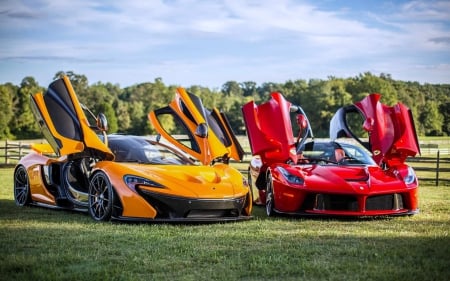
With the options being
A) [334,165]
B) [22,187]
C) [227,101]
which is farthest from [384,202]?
[227,101]

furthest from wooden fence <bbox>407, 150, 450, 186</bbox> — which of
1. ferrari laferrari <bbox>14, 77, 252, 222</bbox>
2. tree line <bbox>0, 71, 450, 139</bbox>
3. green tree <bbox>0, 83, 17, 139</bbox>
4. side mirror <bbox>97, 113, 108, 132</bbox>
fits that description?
green tree <bbox>0, 83, 17, 139</bbox>

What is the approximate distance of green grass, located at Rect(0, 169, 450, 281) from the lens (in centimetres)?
629

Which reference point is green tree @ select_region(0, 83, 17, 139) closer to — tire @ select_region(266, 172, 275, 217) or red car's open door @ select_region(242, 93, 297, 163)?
red car's open door @ select_region(242, 93, 297, 163)

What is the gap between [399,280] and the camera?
594cm

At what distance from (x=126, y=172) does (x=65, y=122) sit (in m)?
1.67

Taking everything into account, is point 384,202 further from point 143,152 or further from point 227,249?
point 227,249

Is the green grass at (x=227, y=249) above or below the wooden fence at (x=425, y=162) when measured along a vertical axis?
above

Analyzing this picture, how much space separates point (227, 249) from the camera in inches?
299

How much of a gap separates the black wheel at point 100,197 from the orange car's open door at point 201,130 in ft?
5.16

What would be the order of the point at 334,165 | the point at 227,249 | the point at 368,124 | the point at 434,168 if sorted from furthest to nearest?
the point at 434,168, the point at 368,124, the point at 334,165, the point at 227,249

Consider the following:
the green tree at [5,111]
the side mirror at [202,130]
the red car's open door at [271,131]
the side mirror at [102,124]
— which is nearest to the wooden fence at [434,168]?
the red car's open door at [271,131]

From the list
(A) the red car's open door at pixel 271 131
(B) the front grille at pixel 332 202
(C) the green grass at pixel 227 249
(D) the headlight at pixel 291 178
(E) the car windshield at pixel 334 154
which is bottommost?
(C) the green grass at pixel 227 249

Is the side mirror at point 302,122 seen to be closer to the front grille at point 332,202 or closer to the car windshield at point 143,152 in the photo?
the front grille at point 332,202

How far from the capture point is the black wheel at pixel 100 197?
→ 32.6 feet
